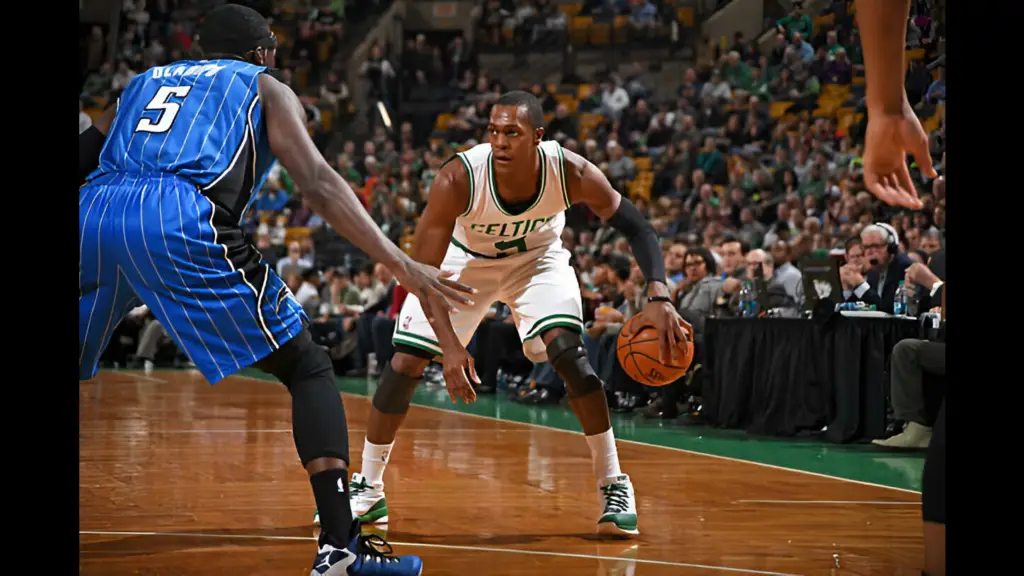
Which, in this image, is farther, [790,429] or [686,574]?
[790,429]

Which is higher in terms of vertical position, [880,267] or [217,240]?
[880,267]

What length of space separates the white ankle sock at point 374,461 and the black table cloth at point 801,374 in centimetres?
403

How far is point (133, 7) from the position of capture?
83.8 feet

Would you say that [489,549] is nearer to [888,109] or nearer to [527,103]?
[527,103]

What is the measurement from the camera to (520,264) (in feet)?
18.1

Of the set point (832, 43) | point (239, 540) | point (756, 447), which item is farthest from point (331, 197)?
point (832, 43)

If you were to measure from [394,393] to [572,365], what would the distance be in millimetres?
761

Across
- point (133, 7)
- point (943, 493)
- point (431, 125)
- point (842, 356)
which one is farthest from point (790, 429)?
point (133, 7)

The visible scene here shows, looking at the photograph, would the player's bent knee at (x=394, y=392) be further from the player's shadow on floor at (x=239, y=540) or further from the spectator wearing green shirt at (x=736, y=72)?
the spectator wearing green shirt at (x=736, y=72)

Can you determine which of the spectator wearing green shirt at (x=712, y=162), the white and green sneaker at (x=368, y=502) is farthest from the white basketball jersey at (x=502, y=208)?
the spectator wearing green shirt at (x=712, y=162)

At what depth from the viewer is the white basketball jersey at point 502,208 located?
5.27m

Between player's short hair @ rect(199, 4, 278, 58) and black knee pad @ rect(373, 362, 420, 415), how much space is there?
182 cm
